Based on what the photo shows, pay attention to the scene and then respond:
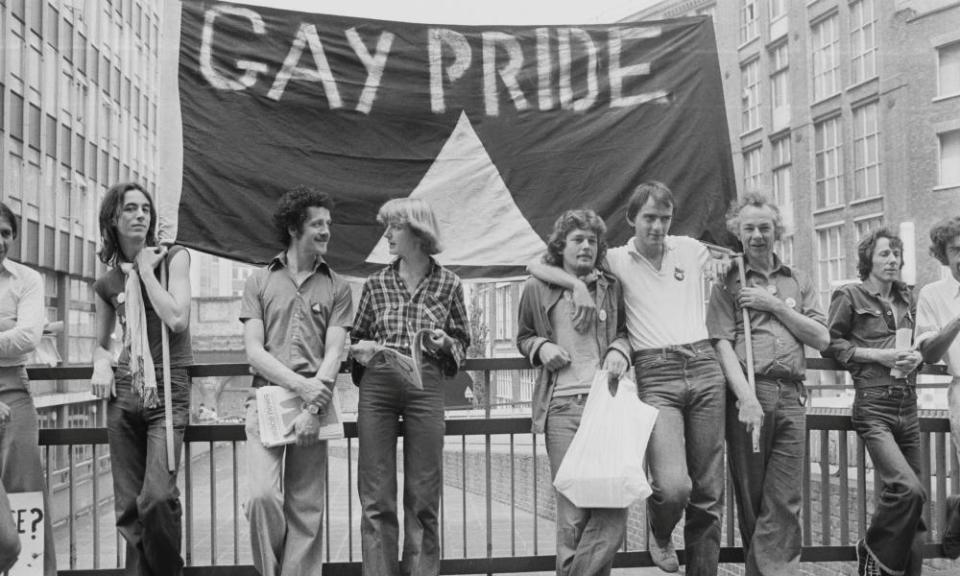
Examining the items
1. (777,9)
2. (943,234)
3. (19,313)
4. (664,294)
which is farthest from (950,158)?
(19,313)

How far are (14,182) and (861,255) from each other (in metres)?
16.7

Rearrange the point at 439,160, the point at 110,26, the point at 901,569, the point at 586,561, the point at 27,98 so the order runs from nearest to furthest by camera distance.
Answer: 1. the point at 586,561
2. the point at 901,569
3. the point at 439,160
4. the point at 110,26
5. the point at 27,98

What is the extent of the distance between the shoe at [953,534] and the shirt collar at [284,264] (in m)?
3.62

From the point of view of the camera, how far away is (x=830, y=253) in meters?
30.2

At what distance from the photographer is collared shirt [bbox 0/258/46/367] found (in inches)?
161

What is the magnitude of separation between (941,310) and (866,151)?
25.9 m

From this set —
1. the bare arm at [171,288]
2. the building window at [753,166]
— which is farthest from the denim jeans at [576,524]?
the building window at [753,166]

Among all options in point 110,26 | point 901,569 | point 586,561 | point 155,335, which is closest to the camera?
point 586,561

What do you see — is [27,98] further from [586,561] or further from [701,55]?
[586,561]

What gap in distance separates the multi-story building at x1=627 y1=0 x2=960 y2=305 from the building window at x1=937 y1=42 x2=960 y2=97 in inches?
1.3

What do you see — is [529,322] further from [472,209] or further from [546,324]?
[472,209]

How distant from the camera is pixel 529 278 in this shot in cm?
443

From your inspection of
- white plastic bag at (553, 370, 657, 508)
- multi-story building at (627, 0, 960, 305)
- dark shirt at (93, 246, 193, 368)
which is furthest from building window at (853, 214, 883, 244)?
dark shirt at (93, 246, 193, 368)

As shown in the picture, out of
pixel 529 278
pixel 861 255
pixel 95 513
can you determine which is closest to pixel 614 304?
pixel 529 278
